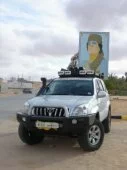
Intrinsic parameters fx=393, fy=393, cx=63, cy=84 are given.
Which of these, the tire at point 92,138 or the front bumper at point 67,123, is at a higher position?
the front bumper at point 67,123

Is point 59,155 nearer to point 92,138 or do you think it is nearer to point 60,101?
point 92,138

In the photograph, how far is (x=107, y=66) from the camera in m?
26.7

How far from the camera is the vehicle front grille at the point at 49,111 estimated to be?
8930 millimetres

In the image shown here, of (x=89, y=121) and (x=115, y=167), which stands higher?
(x=89, y=121)

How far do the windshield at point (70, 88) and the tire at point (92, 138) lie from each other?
119 centimetres

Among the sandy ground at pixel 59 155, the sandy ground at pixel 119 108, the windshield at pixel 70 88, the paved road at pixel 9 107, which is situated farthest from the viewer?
the sandy ground at pixel 119 108

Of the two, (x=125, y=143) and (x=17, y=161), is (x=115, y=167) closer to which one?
(x=17, y=161)

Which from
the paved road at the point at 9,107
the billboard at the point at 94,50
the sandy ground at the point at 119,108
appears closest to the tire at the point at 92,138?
the paved road at the point at 9,107

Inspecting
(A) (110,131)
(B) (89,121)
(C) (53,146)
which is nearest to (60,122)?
(B) (89,121)

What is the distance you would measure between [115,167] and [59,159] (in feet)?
4.19

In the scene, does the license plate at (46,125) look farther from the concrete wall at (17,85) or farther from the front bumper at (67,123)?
the concrete wall at (17,85)

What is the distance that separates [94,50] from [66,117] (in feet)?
59.1

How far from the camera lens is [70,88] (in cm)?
1061

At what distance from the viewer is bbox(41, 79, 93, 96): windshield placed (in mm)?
10422
